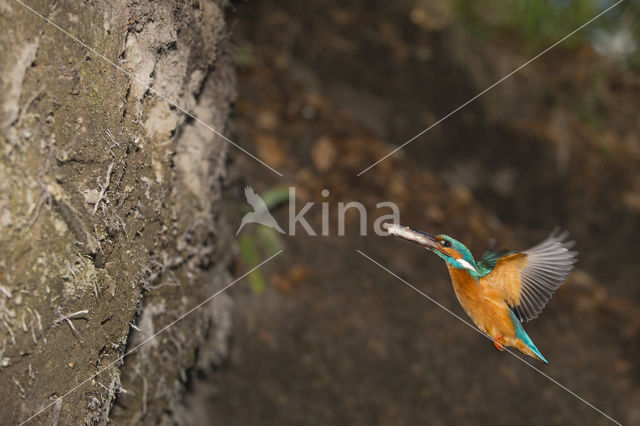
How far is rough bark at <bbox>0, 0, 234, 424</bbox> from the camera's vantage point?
951 millimetres

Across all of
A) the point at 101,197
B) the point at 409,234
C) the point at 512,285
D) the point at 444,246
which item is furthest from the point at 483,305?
the point at 101,197

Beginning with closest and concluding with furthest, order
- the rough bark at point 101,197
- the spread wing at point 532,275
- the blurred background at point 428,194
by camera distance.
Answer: the rough bark at point 101,197 → the spread wing at point 532,275 → the blurred background at point 428,194

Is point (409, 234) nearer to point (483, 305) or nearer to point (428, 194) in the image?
point (483, 305)

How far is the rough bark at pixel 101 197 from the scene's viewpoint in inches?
37.4

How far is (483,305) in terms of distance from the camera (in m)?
1.21

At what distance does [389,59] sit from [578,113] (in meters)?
1.78

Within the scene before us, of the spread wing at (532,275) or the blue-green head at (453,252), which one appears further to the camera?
the spread wing at (532,275)

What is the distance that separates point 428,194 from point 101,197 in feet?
10.1

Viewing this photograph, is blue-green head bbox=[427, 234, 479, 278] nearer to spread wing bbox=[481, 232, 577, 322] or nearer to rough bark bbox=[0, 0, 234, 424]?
spread wing bbox=[481, 232, 577, 322]

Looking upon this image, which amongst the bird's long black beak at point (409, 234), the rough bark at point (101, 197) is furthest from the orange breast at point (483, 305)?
the rough bark at point (101, 197)

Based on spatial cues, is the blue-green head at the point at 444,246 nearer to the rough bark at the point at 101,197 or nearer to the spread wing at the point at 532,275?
the spread wing at the point at 532,275

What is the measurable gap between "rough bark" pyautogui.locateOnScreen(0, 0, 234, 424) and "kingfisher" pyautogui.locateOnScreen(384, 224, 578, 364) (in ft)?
2.66

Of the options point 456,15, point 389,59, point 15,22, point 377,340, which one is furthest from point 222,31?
point 456,15

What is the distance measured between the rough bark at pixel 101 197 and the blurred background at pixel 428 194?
0.89m
